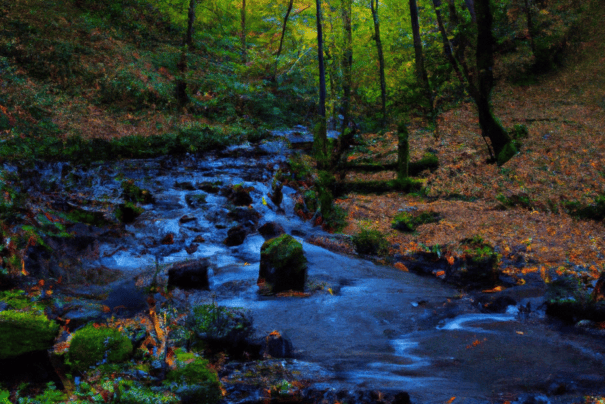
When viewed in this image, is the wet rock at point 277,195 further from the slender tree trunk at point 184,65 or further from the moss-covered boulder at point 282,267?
the slender tree trunk at point 184,65

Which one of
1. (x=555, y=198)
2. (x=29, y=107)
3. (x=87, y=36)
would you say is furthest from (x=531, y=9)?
(x=29, y=107)

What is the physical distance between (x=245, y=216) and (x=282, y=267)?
13.1 feet

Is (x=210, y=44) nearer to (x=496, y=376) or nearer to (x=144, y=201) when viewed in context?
(x=144, y=201)

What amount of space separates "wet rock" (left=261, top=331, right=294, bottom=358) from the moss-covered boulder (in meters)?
2.19

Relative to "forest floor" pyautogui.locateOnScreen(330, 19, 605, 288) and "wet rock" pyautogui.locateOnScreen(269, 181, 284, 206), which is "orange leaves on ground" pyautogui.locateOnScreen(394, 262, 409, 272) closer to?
"forest floor" pyautogui.locateOnScreen(330, 19, 605, 288)

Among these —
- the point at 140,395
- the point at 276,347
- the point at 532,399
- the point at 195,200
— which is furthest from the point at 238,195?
the point at 532,399

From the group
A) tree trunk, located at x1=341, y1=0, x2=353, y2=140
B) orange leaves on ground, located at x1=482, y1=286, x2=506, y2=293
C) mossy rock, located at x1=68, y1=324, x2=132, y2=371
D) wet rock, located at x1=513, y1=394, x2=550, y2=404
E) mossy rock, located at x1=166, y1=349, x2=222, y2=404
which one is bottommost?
wet rock, located at x1=513, y1=394, x2=550, y2=404

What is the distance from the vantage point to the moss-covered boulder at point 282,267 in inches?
281

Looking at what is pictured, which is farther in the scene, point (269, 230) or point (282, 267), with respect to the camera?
point (269, 230)

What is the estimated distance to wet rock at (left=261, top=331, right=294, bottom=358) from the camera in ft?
15.4

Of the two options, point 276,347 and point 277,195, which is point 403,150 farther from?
point 276,347

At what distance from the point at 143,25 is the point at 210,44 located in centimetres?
335

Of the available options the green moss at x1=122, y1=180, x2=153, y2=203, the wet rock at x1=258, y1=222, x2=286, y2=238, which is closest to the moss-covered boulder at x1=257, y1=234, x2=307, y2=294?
the wet rock at x1=258, y1=222, x2=286, y2=238

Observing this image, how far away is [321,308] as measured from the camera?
21.5 ft
